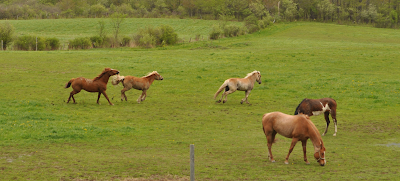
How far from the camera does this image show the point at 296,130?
11352mm

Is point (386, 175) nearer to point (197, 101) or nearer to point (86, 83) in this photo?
point (197, 101)

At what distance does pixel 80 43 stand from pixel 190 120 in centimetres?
3706

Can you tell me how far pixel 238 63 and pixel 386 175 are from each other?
27.1 meters

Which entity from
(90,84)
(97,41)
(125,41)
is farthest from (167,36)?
(90,84)

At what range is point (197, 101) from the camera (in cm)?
2289

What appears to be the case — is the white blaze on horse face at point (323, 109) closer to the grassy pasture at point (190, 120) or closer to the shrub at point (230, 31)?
the grassy pasture at point (190, 120)

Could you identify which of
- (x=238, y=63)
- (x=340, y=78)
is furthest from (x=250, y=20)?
(x=340, y=78)

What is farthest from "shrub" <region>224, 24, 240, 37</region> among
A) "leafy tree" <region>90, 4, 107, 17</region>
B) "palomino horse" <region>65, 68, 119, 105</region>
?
"leafy tree" <region>90, 4, 107, 17</region>

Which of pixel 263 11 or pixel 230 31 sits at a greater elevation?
pixel 263 11

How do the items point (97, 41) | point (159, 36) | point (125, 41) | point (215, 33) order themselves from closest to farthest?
point (97, 41)
point (159, 36)
point (125, 41)
point (215, 33)

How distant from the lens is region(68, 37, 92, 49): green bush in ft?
165

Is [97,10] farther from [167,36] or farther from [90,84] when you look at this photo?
[90,84]

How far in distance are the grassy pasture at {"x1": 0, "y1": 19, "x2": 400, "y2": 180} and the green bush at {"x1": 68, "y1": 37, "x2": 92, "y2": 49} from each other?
1061 centimetres

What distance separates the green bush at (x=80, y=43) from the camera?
50.2 metres
